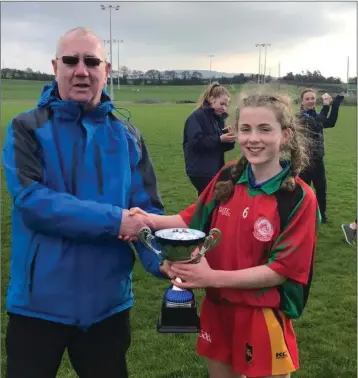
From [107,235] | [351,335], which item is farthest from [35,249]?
[351,335]

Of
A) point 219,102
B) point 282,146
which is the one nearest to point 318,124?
point 219,102

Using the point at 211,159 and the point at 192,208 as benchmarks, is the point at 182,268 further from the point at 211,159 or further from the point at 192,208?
the point at 211,159

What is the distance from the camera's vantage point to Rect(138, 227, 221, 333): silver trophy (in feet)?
7.61

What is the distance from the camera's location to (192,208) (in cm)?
279

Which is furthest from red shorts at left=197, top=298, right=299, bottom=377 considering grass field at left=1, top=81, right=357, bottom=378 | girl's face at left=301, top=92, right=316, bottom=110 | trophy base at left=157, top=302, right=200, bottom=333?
girl's face at left=301, top=92, right=316, bottom=110

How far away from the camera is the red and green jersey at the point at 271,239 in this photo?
240 centimetres

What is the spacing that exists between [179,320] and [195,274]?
1.02ft

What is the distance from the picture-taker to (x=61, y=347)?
95.8 inches

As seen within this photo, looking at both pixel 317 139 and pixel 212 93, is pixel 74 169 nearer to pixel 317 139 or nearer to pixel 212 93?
pixel 212 93

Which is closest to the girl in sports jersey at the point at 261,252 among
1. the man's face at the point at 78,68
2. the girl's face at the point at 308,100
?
the man's face at the point at 78,68

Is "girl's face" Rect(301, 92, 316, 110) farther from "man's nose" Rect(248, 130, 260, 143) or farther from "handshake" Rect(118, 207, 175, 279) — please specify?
"handshake" Rect(118, 207, 175, 279)

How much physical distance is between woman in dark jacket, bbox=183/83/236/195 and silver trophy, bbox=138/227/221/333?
4.23 metres

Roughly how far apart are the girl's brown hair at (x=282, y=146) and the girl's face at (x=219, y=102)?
400 cm

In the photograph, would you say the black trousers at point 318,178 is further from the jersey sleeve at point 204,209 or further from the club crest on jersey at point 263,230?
the club crest on jersey at point 263,230
